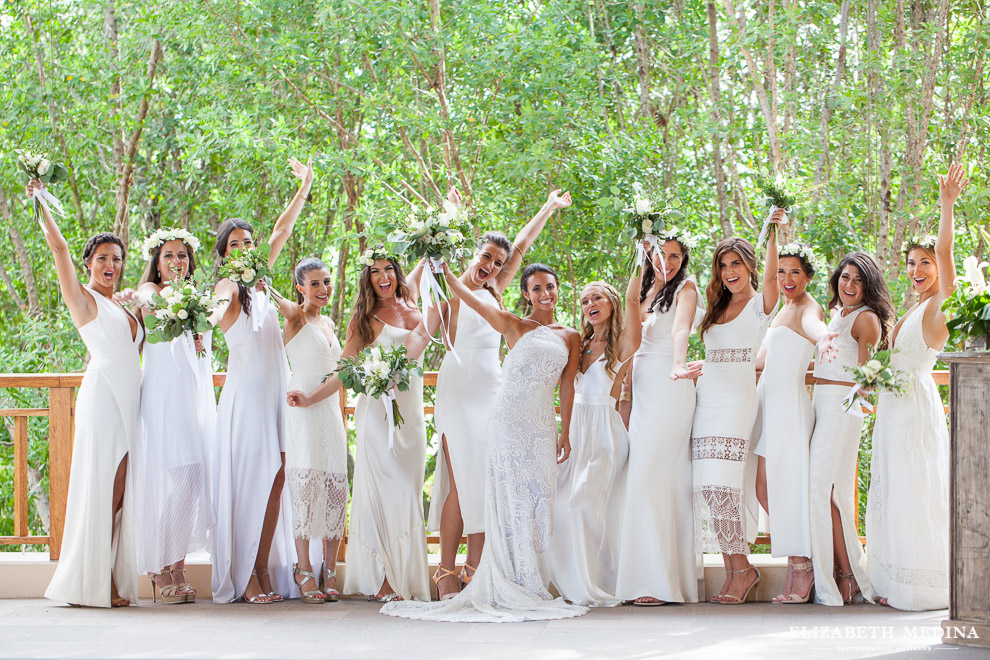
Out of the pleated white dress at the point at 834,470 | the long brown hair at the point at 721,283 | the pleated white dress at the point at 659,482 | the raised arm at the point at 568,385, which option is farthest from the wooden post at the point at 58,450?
the pleated white dress at the point at 834,470

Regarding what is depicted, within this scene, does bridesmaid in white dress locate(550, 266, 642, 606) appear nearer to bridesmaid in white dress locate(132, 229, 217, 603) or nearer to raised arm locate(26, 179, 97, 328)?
bridesmaid in white dress locate(132, 229, 217, 603)

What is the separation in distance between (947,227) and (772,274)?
879 millimetres

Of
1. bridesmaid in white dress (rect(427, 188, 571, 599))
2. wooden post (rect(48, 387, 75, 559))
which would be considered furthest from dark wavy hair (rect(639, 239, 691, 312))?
wooden post (rect(48, 387, 75, 559))

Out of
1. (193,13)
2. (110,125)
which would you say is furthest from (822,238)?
(110,125)

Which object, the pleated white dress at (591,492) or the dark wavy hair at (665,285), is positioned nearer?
the pleated white dress at (591,492)

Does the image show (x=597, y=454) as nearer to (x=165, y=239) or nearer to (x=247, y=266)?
(x=247, y=266)

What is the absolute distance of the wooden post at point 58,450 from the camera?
230 inches

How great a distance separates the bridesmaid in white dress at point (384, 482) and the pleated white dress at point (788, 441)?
1862 millimetres

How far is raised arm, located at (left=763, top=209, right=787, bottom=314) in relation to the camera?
542cm

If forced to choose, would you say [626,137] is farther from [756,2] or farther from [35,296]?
[35,296]

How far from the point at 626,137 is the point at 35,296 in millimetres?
7855

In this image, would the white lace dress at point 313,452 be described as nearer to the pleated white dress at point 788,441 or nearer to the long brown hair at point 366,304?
the long brown hair at point 366,304

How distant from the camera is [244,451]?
18.0 ft

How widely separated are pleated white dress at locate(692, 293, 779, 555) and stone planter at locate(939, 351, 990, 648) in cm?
114
